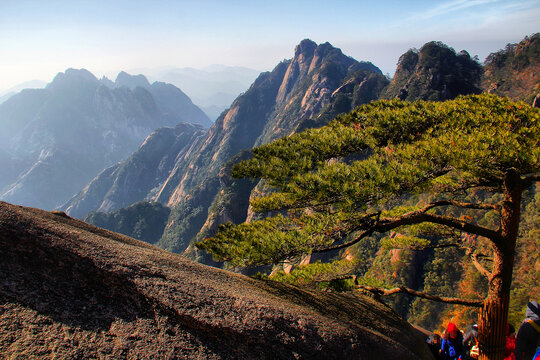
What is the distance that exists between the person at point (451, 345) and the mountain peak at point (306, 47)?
167 metres

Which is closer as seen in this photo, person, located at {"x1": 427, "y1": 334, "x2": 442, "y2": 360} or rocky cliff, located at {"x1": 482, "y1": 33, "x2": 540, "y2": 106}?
person, located at {"x1": 427, "y1": 334, "x2": 442, "y2": 360}

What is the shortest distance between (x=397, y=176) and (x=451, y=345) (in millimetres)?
5287

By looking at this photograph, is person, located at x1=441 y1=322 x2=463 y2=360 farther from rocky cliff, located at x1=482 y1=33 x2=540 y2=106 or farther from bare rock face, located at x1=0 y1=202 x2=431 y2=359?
rocky cliff, located at x1=482 y1=33 x2=540 y2=106

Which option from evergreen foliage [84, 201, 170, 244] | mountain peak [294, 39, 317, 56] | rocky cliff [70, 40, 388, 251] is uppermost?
mountain peak [294, 39, 317, 56]

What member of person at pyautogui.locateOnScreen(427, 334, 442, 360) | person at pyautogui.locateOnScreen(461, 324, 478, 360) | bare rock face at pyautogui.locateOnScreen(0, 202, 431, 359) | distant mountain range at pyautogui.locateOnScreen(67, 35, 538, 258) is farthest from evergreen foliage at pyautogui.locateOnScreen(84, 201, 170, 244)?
bare rock face at pyautogui.locateOnScreen(0, 202, 431, 359)

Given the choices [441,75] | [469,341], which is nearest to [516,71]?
[441,75]

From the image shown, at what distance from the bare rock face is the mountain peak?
16953 centimetres

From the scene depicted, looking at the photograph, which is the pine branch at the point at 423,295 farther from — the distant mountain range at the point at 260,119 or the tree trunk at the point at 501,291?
the distant mountain range at the point at 260,119

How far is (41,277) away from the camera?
3137mm

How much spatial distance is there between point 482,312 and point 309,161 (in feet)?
14.6

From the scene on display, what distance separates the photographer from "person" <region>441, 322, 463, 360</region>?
6699mm

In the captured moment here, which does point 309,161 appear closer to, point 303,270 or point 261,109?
point 303,270

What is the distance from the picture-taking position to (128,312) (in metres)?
3.20

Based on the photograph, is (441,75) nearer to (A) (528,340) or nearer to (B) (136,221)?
(A) (528,340)
